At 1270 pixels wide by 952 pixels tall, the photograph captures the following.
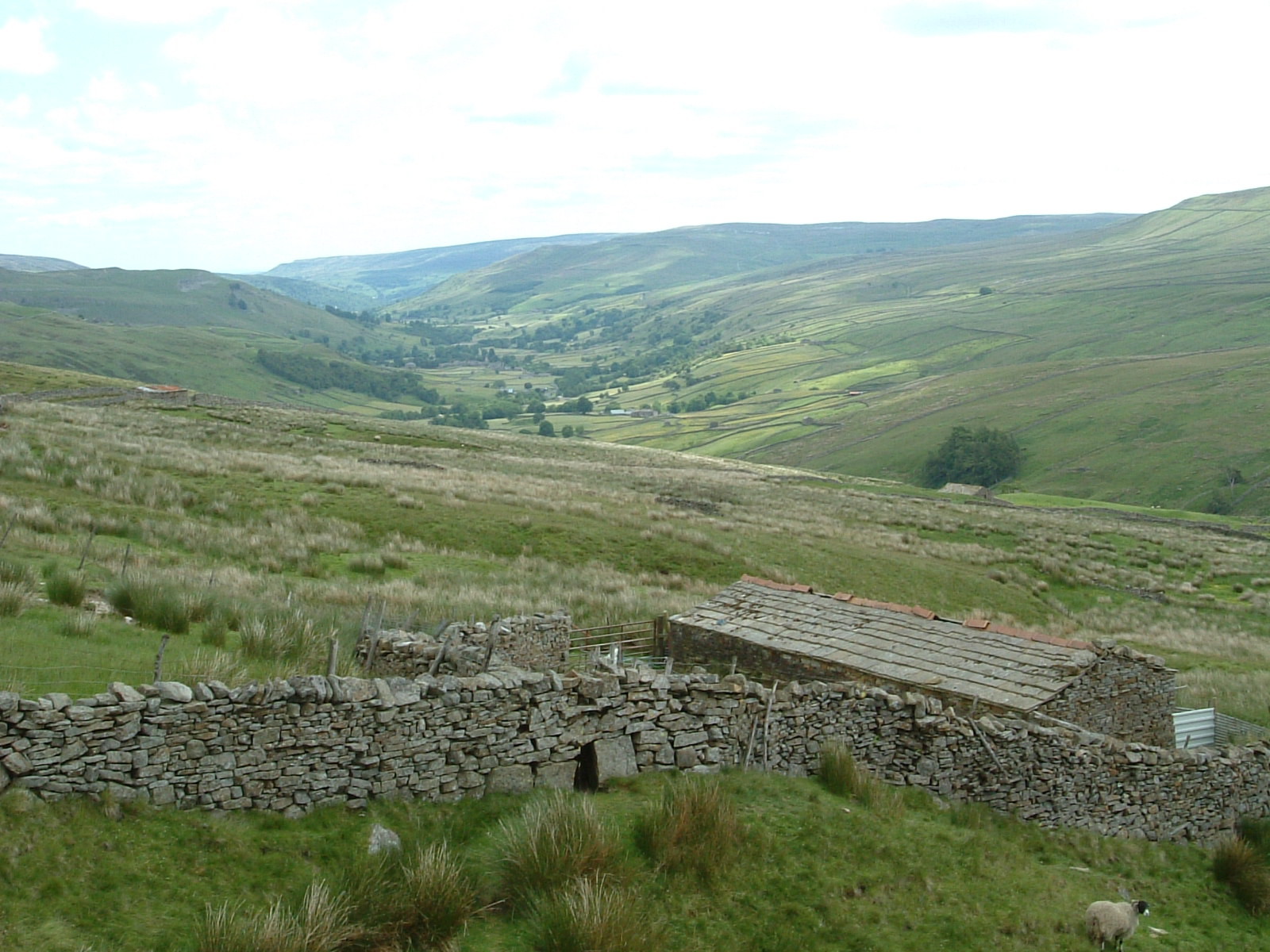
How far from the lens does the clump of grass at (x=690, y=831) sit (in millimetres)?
8555

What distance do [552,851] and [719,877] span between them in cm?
163

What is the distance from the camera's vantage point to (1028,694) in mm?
13758

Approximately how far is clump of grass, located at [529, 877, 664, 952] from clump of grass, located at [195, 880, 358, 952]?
4.64ft

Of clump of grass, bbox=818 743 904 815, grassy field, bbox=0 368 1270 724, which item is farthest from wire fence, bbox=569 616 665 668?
clump of grass, bbox=818 743 904 815

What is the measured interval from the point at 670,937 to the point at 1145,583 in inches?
1382

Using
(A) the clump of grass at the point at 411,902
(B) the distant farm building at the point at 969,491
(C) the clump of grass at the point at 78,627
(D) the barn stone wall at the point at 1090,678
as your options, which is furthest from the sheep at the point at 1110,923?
(B) the distant farm building at the point at 969,491

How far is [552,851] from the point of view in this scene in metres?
7.95

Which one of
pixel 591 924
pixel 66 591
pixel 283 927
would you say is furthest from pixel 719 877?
pixel 66 591

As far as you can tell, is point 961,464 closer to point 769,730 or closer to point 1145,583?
point 1145,583

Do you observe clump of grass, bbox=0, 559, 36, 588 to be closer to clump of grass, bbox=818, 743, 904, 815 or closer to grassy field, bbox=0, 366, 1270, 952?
grassy field, bbox=0, 366, 1270, 952

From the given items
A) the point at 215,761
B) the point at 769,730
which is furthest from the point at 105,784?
the point at 769,730

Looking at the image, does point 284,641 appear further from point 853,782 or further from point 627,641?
point 627,641

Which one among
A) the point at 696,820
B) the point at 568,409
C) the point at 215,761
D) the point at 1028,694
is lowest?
the point at 568,409

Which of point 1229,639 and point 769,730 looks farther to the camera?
point 1229,639
